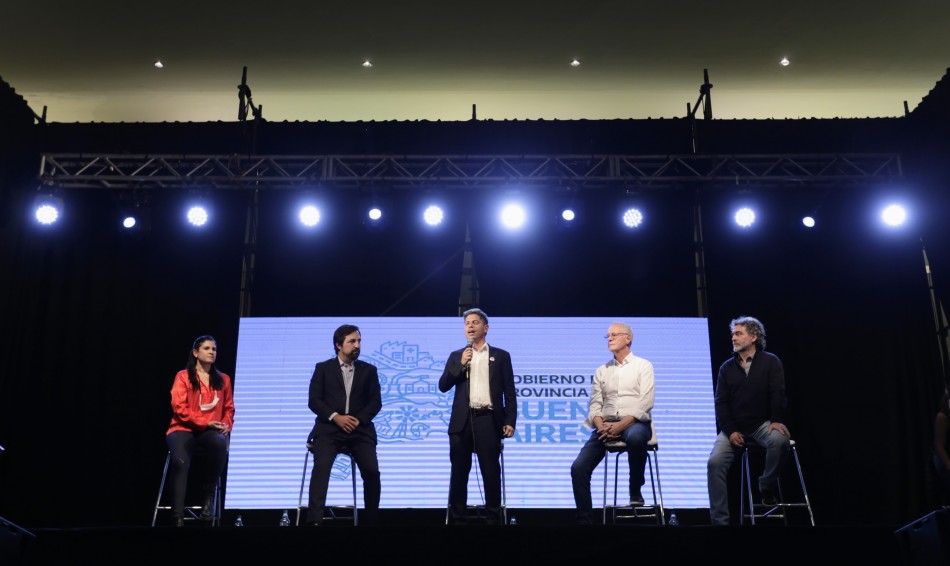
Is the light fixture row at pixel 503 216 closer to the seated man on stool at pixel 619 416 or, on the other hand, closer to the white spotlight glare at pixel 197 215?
the white spotlight glare at pixel 197 215

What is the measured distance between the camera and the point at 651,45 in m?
7.59

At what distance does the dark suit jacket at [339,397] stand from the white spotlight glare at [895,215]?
452cm

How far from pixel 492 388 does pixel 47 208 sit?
13.8 feet

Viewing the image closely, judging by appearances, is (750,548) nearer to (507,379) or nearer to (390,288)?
(507,379)

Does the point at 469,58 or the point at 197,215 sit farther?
the point at 469,58

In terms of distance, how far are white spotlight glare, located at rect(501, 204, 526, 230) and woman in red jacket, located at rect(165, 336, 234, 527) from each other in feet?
8.95

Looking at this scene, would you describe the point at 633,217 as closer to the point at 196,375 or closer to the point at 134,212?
the point at 196,375

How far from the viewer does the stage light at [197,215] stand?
748cm

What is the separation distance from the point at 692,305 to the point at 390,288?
8.61 ft

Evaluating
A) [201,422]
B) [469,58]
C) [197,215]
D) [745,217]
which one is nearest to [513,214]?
[469,58]

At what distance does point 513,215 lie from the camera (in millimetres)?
7504

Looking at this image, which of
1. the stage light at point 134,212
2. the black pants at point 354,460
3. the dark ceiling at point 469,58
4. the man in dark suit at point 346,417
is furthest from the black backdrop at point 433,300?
the black pants at point 354,460

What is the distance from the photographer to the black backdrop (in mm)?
7422

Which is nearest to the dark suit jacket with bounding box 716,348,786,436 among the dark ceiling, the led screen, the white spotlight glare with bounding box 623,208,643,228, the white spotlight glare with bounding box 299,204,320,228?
the led screen
